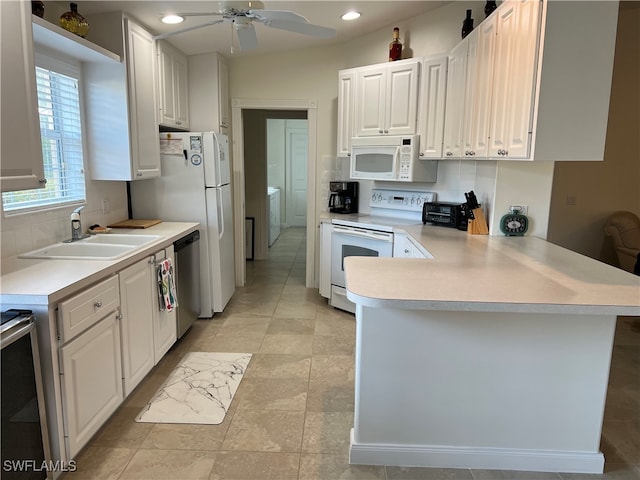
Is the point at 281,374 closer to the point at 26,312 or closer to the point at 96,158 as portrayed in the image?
the point at 26,312

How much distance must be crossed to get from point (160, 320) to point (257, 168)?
11.5 ft

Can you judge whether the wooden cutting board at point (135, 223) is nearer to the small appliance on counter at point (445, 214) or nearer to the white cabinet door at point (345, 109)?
the white cabinet door at point (345, 109)

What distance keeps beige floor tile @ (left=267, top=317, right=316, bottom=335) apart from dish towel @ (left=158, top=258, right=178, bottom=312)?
39.6 inches

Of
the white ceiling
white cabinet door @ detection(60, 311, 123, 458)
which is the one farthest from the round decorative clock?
white cabinet door @ detection(60, 311, 123, 458)

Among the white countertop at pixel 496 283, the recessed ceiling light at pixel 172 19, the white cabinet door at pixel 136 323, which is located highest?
the recessed ceiling light at pixel 172 19

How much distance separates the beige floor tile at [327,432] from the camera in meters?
2.22

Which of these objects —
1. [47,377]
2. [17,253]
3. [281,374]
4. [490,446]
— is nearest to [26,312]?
[47,377]

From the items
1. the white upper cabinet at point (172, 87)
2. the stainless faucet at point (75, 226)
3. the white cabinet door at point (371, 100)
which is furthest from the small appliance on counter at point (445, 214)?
the stainless faucet at point (75, 226)

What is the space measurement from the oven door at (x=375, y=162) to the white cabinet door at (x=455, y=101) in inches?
19.7

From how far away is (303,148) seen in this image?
9.05m

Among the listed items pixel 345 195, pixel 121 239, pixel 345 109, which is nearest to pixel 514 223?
pixel 345 195
